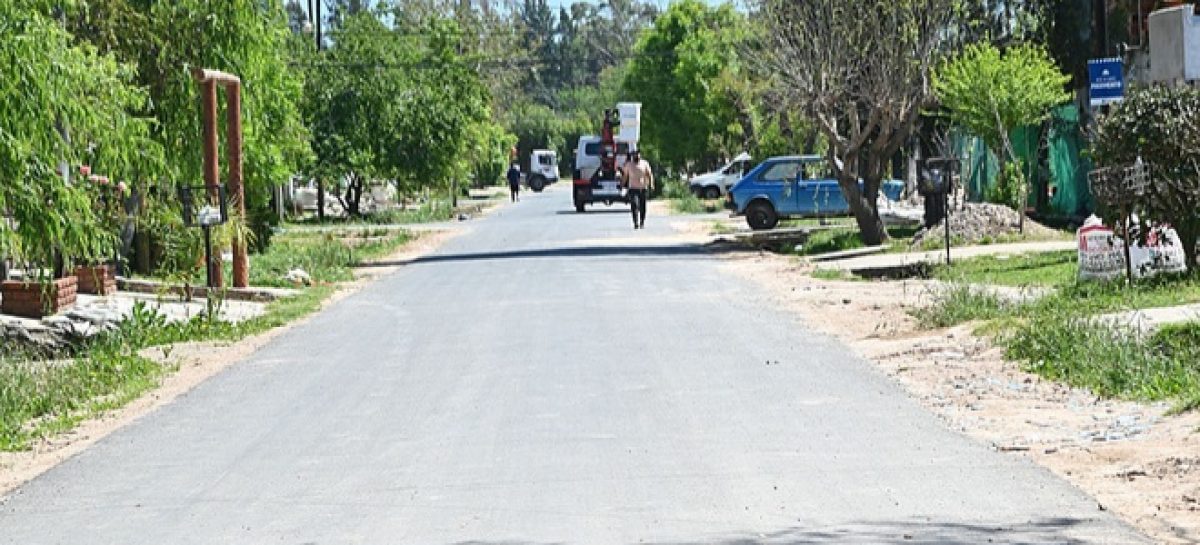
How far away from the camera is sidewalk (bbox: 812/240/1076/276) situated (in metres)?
29.0

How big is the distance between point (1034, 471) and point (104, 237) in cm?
1018

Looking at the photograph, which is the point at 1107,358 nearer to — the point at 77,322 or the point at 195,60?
the point at 77,322

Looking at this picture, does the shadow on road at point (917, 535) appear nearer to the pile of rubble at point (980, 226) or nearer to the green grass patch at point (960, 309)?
the green grass patch at point (960, 309)

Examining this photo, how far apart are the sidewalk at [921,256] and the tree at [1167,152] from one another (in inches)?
283

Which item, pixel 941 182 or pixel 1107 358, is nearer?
pixel 1107 358

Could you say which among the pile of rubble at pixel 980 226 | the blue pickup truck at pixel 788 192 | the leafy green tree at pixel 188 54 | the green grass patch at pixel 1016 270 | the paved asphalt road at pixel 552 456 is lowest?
the paved asphalt road at pixel 552 456

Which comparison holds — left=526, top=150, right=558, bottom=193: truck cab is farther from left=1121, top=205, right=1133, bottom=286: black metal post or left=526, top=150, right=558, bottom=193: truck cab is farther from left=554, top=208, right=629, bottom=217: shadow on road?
left=1121, top=205, right=1133, bottom=286: black metal post

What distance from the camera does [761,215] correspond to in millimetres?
44719

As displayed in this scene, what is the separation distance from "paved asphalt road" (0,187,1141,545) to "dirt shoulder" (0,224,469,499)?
0.88 feet

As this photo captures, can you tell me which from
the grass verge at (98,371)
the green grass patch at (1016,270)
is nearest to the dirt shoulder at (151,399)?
the grass verge at (98,371)

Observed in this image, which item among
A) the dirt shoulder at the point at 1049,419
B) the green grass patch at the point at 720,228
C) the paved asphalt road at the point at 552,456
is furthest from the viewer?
the green grass patch at the point at 720,228

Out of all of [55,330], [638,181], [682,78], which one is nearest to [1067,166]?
[638,181]

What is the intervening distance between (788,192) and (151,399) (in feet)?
96.6

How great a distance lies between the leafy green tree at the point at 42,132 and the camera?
51.2 feet
